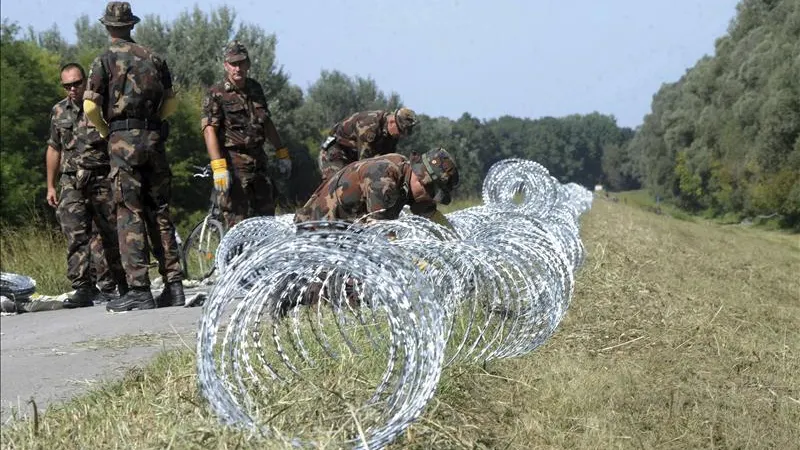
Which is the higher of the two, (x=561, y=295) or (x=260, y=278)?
(x=260, y=278)

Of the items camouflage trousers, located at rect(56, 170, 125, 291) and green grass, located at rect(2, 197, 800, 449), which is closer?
green grass, located at rect(2, 197, 800, 449)

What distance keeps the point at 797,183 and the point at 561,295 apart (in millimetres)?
24227

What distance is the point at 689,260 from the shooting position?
17312 mm

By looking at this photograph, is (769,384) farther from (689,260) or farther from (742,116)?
(742,116)

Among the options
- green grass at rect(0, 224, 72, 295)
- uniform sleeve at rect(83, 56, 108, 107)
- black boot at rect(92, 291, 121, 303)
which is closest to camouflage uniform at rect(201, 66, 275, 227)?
black boot at rect(92, 291, 121, 303)

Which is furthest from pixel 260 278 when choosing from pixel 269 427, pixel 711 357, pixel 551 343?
pixel 711 357

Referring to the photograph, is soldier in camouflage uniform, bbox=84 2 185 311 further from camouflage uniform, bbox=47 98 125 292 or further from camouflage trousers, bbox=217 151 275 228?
camouflage trousers, bbox=217 151 275 228

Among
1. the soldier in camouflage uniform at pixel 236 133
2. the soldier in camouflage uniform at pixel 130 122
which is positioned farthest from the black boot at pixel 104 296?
the soldier in camouflage uniform at pixel 130 122

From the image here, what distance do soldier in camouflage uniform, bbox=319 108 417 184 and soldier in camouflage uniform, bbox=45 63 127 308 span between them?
2138 mm

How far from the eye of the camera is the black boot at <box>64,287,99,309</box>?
35.6 feet

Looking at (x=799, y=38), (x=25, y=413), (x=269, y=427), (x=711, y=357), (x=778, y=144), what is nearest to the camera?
(x=269, y=427)

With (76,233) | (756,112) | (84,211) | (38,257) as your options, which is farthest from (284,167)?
(756,112)

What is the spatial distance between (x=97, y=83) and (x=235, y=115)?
251 cm

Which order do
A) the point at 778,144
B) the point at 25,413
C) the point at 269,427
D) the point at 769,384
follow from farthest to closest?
the point at 778,144 < the point at 769,384 < the point at 25,413 < the point at 269,427
